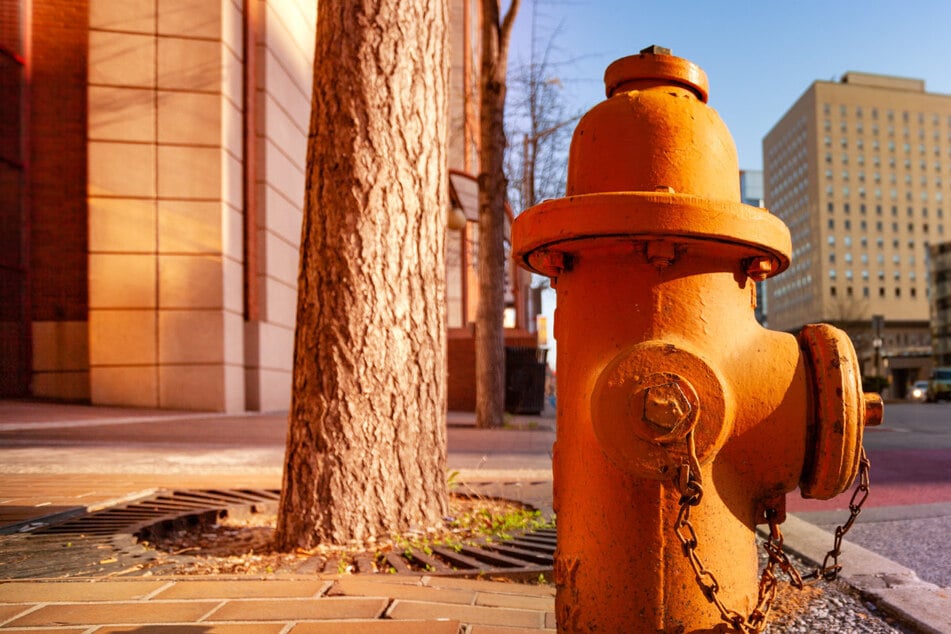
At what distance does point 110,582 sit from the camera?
82.7 inches

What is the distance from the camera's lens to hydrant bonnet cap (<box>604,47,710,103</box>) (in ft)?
4.86

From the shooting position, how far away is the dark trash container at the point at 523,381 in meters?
12.4

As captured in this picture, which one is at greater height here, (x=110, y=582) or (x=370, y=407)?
(x=370, y=407)

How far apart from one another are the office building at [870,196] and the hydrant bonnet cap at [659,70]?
4049 inches

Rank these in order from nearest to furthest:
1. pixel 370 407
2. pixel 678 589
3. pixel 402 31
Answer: pixel 678 589 → pixel 370 407 → pixel 402 31

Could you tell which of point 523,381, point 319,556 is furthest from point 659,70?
point 523,381

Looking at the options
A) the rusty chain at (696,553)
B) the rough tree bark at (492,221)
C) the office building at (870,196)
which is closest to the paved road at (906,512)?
the rusty chain at (696,553)

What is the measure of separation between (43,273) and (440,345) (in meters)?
9.66

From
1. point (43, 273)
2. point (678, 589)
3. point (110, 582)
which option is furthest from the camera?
point (43, 273)

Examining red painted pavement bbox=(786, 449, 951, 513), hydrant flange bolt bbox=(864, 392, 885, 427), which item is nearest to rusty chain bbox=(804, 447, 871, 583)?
hydrant flange bolt bbox=(864, 392, 885, 427)

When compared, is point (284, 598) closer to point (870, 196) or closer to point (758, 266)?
point (758, 266)

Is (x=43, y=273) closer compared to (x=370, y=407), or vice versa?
(x=370, y=407)

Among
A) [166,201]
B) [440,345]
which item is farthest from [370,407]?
[166,201]

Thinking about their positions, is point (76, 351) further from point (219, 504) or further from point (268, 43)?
point (219, 504)
